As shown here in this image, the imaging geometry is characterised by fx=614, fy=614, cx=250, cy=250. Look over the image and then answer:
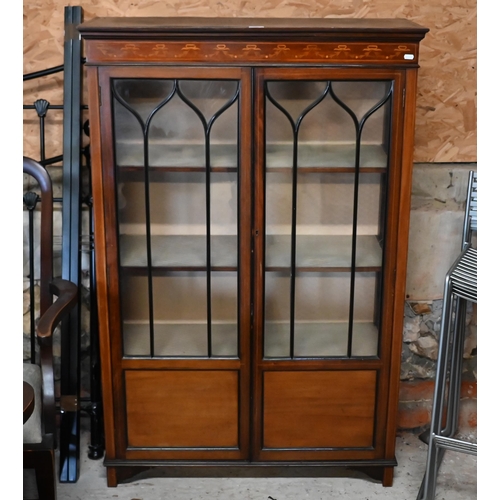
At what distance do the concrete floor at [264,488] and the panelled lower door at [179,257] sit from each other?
13cm

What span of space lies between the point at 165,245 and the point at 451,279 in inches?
38.4

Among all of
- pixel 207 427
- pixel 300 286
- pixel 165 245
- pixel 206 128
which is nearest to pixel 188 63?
pixel 206 128

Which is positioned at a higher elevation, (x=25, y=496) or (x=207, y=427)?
(x=207, y=427)

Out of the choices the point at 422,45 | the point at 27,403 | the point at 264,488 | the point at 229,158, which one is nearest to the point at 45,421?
the point at 27,403

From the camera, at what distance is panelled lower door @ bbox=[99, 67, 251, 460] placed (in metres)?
1.95

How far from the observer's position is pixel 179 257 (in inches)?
83.2

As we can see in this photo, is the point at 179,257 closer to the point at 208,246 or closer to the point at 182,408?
the point at 208,246

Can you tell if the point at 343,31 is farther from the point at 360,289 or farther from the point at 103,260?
the point at 103,260

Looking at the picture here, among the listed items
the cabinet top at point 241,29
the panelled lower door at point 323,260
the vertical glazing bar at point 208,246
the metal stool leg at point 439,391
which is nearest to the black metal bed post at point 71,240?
the cabinet top at point 241,29

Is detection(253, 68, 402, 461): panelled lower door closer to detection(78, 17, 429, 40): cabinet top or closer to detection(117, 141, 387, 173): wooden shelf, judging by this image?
detection(117, 141, 387, 173): wooden shelf

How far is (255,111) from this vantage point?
6.34ft

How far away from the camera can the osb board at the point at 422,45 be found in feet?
7.45

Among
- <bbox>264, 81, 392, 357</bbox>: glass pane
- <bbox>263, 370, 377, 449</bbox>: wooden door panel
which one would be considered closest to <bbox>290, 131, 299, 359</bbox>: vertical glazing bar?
<bbox>264, 81, 392, 357</bbox>: glass pane

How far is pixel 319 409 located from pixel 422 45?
140 centimetres
